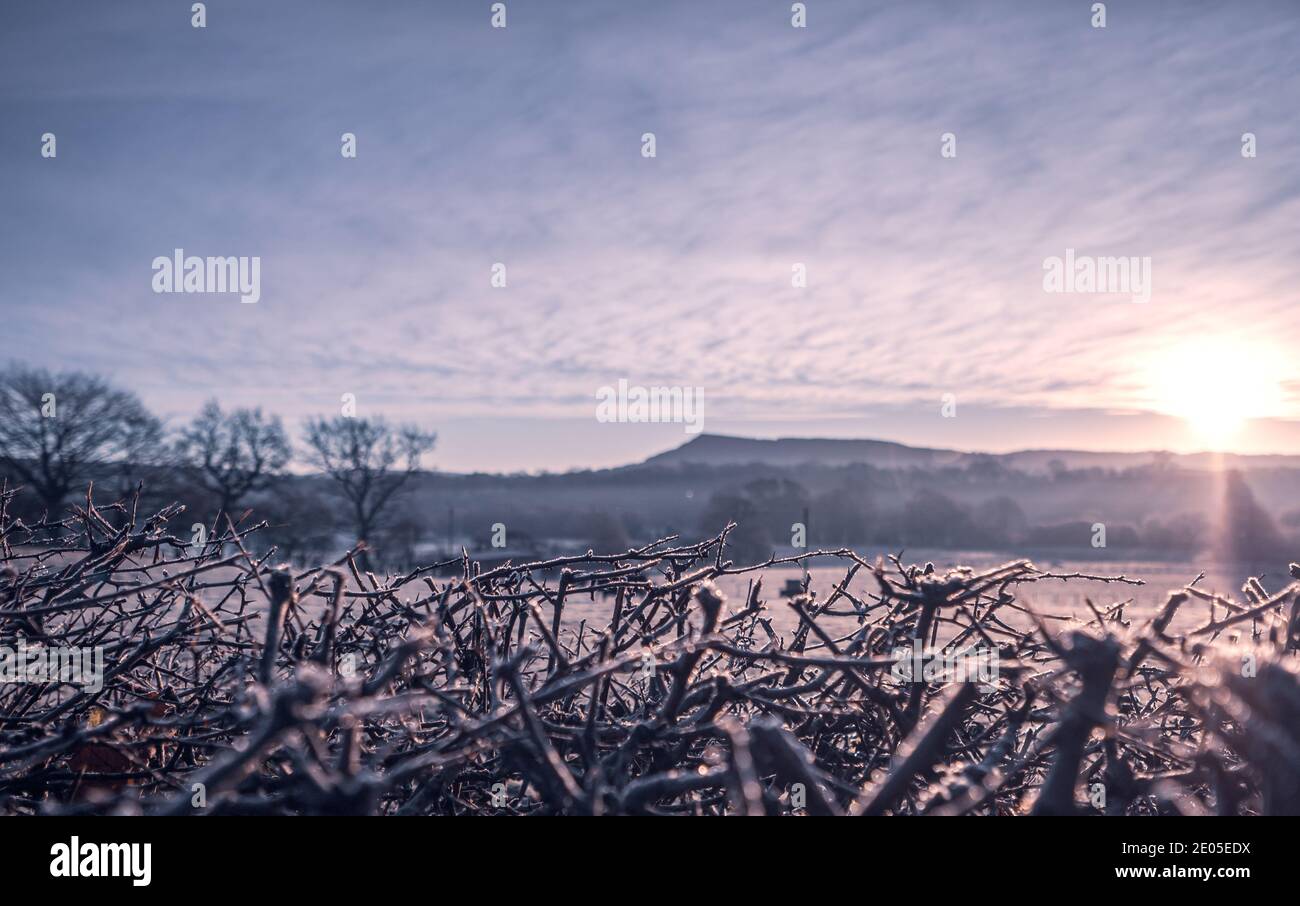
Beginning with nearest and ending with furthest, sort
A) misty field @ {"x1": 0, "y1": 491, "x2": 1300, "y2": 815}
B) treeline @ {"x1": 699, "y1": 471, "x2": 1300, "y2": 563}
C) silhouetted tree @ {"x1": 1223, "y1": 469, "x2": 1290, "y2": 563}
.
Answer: misty field @ {"x1": 0, "y1": 491, "x2": 1300, "y2": 815}
silhouetted tree @ {"x1": 1223, "y1": 469, "x2": 1290, "y2": 563}
treeline @ {"x1": 699, "y1": 471, "x2": 1300, "y2": 563}

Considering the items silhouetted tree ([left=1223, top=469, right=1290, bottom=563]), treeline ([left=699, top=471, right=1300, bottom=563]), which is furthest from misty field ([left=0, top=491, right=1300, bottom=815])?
silhouetted tree ([left=1223, top=469, right=1290, bottom=563])

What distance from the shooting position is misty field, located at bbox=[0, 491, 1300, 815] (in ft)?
3.00

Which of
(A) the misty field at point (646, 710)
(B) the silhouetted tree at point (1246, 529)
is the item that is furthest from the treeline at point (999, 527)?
(A) the misty field at point (646, 710)

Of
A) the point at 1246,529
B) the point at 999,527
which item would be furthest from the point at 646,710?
the point at 999,527

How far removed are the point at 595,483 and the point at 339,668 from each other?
92.1m

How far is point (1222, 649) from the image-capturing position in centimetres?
96

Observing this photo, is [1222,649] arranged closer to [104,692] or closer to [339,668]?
[339,668]

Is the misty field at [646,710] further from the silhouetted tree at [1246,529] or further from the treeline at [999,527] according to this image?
the silhouetted tree at [1246,529]

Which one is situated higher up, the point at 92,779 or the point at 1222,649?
the point at 1222,649

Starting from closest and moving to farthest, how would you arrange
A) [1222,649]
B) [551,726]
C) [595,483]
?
[1222,649], [551,726], [595,483]

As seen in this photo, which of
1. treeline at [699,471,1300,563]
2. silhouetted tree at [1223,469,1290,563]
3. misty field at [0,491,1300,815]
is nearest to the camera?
misty field at [0,491,1300,815]

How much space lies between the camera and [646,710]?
1603 millimetres

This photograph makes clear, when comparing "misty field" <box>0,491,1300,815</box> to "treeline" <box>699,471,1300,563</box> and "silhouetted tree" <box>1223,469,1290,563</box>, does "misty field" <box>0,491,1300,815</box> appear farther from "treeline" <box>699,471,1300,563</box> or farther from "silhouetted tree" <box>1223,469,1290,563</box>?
"silhouetted tree" <box>1223,469,1290,563</box>
